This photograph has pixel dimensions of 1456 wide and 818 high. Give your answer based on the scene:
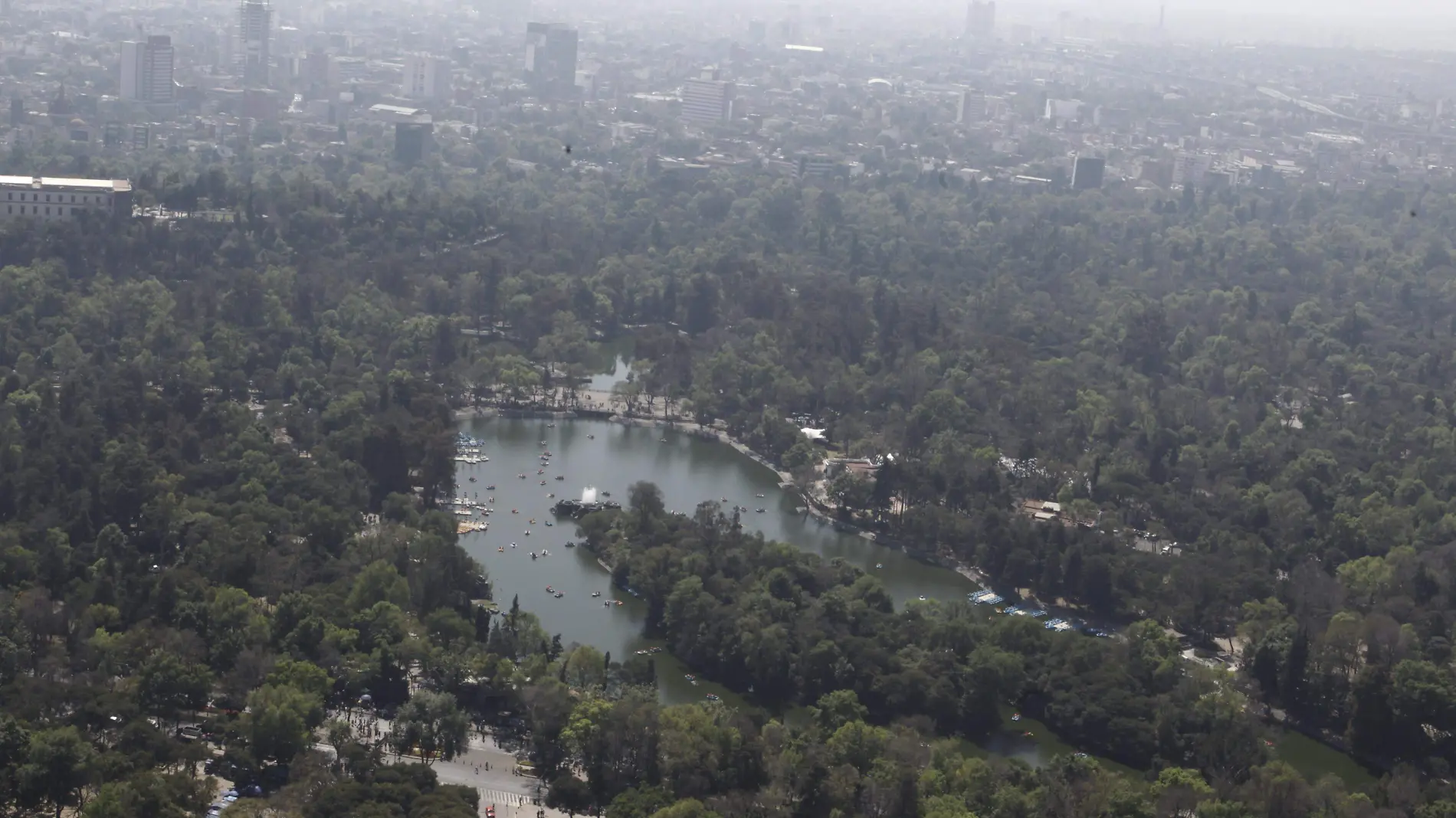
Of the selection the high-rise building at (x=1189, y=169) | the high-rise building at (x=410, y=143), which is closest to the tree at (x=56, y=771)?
the high-rise building at (x=410, y=143)

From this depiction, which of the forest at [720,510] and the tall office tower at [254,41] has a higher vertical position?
the tall office tower at [254,41]

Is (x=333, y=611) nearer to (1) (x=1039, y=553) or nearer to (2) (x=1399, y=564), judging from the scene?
(1) (x=1039, y=553)

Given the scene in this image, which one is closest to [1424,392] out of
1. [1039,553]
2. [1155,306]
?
[1155,306]

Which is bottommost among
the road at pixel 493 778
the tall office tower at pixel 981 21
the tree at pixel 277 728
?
the road at pixel 493 778

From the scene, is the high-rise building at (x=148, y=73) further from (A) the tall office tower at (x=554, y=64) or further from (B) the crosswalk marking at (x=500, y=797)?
(B) the crosswalk marking at (x=500, y=797)

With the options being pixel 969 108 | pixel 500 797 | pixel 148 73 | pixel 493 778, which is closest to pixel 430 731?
pixel 493 778

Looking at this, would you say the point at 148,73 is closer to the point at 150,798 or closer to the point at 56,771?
the point at 56,771

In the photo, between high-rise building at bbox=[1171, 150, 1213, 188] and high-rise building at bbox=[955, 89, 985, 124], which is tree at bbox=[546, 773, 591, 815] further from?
high-rise building at bbox=[955, 89, 985, 124]

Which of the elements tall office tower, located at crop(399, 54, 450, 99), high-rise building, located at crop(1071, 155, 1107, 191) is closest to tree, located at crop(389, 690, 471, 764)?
high-rise building, located at crop(1071, 155, 1107, 191)
